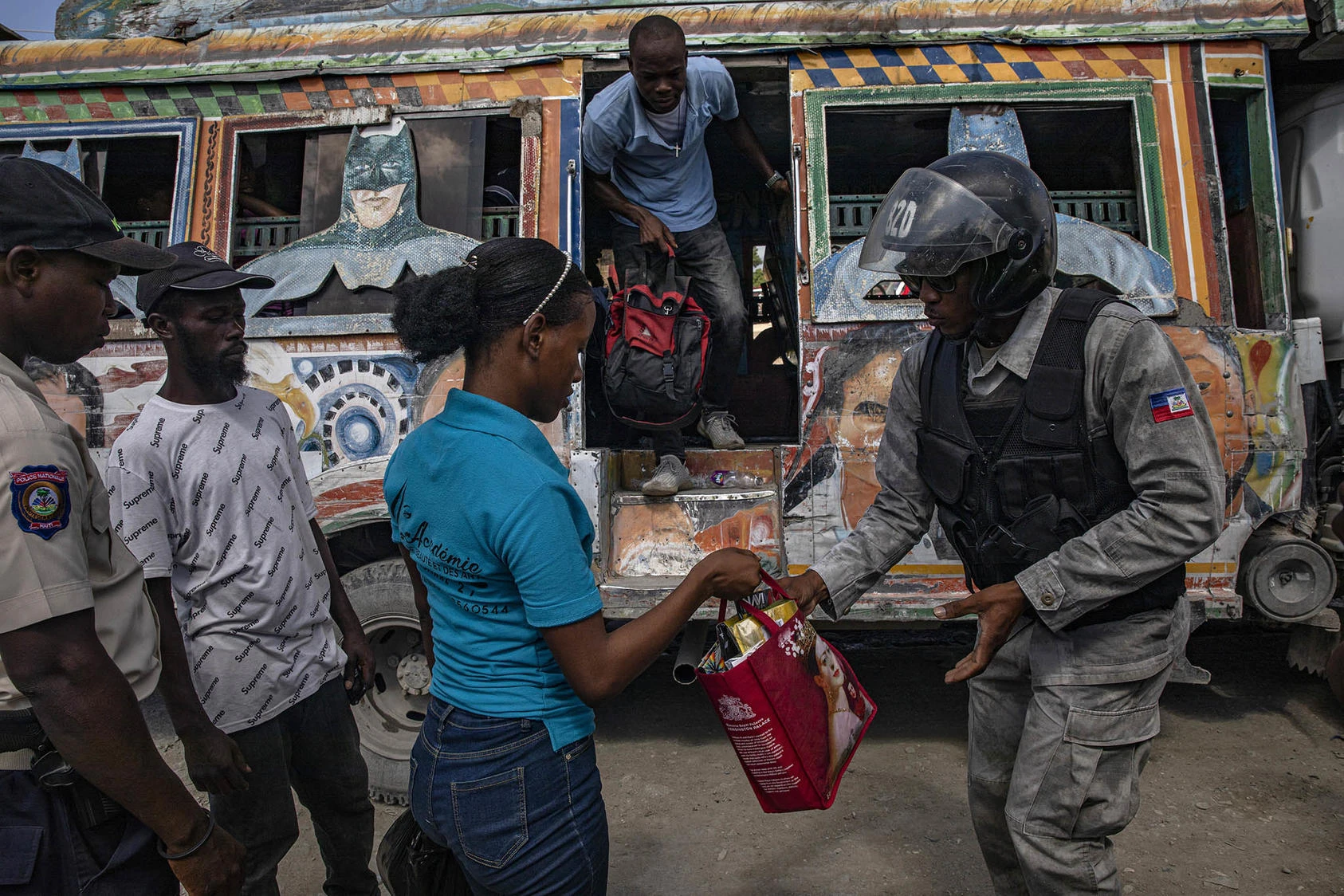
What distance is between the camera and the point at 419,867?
174cm

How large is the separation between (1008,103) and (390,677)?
368 centimetres

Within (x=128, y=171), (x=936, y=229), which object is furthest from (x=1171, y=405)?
(x=128, y=171)

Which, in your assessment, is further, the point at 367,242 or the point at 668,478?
the point at 367,242

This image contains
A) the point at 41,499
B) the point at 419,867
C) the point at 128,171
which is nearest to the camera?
the point at 41,499

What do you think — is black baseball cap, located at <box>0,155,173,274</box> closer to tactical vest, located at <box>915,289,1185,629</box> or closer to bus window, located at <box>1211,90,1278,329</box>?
tactical vest, located at <box>915,289,1185,629</box>

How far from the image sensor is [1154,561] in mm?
1858

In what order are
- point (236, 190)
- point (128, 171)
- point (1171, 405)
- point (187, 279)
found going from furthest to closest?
point (128, 171), point (236, 190), point (187, 279), point (1171, 405)

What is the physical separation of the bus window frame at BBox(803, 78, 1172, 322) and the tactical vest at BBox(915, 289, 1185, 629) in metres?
1.67

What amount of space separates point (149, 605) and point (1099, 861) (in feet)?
6.69

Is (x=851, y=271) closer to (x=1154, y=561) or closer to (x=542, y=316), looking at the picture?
(x=1154, y=561)

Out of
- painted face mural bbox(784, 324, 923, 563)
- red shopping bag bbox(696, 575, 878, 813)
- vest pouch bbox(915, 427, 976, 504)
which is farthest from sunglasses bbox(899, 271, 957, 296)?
painted face mural bbox(784, 324, 923, 563)

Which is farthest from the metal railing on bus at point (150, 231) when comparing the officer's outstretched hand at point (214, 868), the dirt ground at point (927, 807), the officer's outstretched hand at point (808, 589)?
the officer's outstretched hand at point (808, 589)

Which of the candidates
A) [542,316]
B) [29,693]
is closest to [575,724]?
[542,316]

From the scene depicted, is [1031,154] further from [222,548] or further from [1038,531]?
[222,548]
